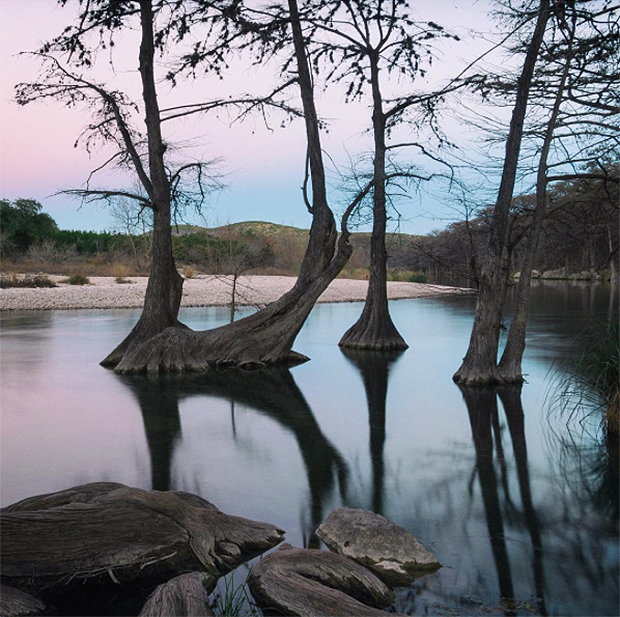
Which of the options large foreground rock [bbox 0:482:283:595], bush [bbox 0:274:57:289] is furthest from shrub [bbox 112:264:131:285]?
large foreground rock [bbox 0:482:283:595]

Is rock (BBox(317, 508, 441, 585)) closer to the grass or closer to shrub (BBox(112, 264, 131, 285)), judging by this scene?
the grass

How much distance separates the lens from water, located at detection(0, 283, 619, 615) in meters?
4.93

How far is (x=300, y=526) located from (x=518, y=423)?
463 cm

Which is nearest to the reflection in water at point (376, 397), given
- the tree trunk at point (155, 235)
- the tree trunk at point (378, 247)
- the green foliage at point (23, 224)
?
the tree trunk at point (378, 247)

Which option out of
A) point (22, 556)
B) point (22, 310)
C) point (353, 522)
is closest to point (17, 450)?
point (22, 556)

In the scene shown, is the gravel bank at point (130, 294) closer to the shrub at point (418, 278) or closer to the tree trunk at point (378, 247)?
the tree trunk at point (378, 247)

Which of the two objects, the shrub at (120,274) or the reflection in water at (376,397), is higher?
the shrub at (120,274)

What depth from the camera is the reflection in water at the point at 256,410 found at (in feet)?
22.9

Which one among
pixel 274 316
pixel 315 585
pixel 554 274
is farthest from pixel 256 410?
pixel 554 274

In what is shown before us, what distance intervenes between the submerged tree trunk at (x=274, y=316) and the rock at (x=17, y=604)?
935 centimetres

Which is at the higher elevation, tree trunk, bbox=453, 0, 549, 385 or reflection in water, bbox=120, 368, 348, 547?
tree trunk, bbox=453, 0, 549, 385

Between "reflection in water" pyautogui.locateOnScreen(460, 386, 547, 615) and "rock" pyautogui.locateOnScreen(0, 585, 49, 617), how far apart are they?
2785mm

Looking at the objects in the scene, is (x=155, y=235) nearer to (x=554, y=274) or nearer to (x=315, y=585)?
(x=315, y=585)

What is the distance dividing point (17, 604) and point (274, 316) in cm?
1005
